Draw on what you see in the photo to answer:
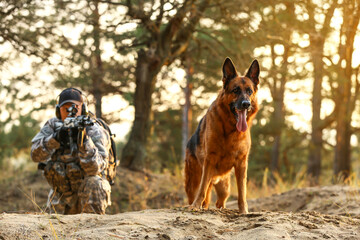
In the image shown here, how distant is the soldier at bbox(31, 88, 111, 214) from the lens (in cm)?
562

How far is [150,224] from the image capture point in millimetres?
4012

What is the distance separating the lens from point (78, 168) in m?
6.05

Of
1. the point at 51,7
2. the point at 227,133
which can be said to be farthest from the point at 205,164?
the point at 51,7

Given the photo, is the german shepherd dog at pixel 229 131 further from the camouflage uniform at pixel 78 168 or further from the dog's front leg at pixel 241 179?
the camouflage uniform at pixel 78 168

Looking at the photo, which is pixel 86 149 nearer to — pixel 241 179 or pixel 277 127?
pixel 241 179

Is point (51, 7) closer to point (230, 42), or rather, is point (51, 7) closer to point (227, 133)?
point (227, 133)

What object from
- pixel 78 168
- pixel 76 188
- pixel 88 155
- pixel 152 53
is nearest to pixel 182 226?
pixel 88 155

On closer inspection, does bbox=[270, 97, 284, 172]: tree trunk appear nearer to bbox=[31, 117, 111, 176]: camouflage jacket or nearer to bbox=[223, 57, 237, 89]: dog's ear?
bbox=[31, 117, 111, 176]: camouflage jacket

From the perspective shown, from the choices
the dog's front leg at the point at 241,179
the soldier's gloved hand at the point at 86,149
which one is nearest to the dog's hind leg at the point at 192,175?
the dog's front leg at the point at 241,179

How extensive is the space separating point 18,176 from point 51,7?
615 centimetres

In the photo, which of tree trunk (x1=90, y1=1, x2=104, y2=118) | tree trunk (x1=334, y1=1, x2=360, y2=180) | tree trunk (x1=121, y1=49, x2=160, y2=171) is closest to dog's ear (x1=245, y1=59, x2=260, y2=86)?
tree trunk (x1=90, y1=1, x2=104, y2=118)

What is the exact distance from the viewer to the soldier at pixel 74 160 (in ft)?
18.4

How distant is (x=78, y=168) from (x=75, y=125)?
0.95 meters

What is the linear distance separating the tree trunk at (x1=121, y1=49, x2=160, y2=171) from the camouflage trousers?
5812mm
